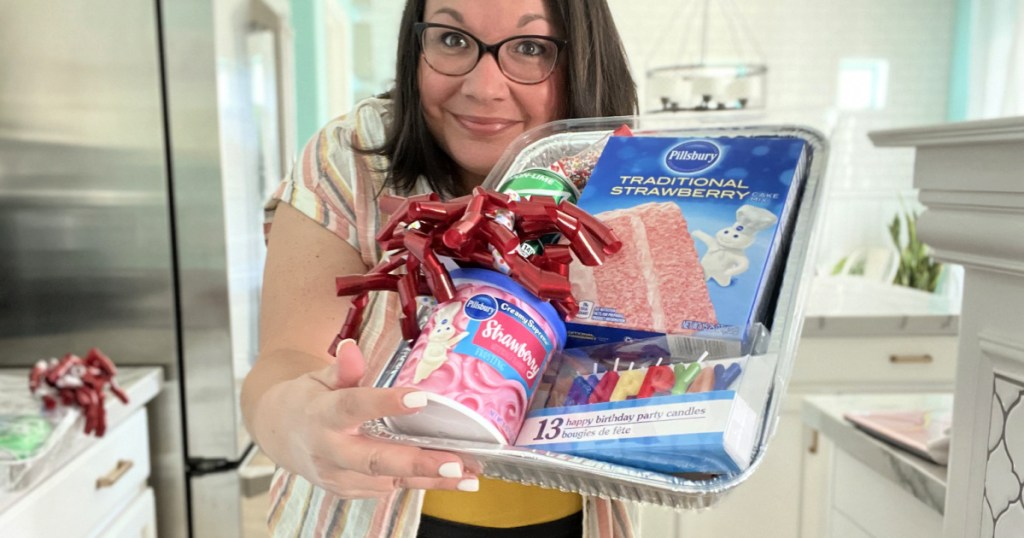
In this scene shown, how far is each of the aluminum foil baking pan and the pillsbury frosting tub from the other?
1 centimetres

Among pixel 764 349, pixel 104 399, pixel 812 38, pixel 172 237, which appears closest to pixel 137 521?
pixel 104 399

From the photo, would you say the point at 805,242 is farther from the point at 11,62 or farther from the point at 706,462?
the point at 11,62

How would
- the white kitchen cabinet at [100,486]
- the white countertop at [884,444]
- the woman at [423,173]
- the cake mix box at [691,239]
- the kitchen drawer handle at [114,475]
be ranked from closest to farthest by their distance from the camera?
the cake mix box at [691,239]
the woman at [423,173]
the white countertop at [884,444]
the white kitchen cabinet at [100,486]
the kitchen drawer handle at [114,475]

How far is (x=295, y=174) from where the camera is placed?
0.80 m

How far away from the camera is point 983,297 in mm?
686

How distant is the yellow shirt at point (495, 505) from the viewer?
802 millimetres

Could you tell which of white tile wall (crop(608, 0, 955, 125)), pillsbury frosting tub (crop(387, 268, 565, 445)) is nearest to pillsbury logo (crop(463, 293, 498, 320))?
pillsbury frosting tub (crop(387, 268, 565, 445))

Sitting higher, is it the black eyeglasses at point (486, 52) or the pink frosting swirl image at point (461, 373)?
the black eyeglasses at point (486, 52)

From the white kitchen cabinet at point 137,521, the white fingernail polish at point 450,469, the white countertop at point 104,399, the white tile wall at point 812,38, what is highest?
the white tile wall at point 812,38

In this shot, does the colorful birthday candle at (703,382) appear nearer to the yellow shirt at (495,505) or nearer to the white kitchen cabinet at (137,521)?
the yellow shirt at (495,505)

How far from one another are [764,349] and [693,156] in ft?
0.61

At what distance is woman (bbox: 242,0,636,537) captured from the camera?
723mm

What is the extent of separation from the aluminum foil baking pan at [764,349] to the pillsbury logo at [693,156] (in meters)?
0.03

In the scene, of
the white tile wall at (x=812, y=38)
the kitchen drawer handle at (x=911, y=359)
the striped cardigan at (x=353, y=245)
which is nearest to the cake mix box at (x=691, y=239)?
the striped cardigan at (x=353, y=245)
